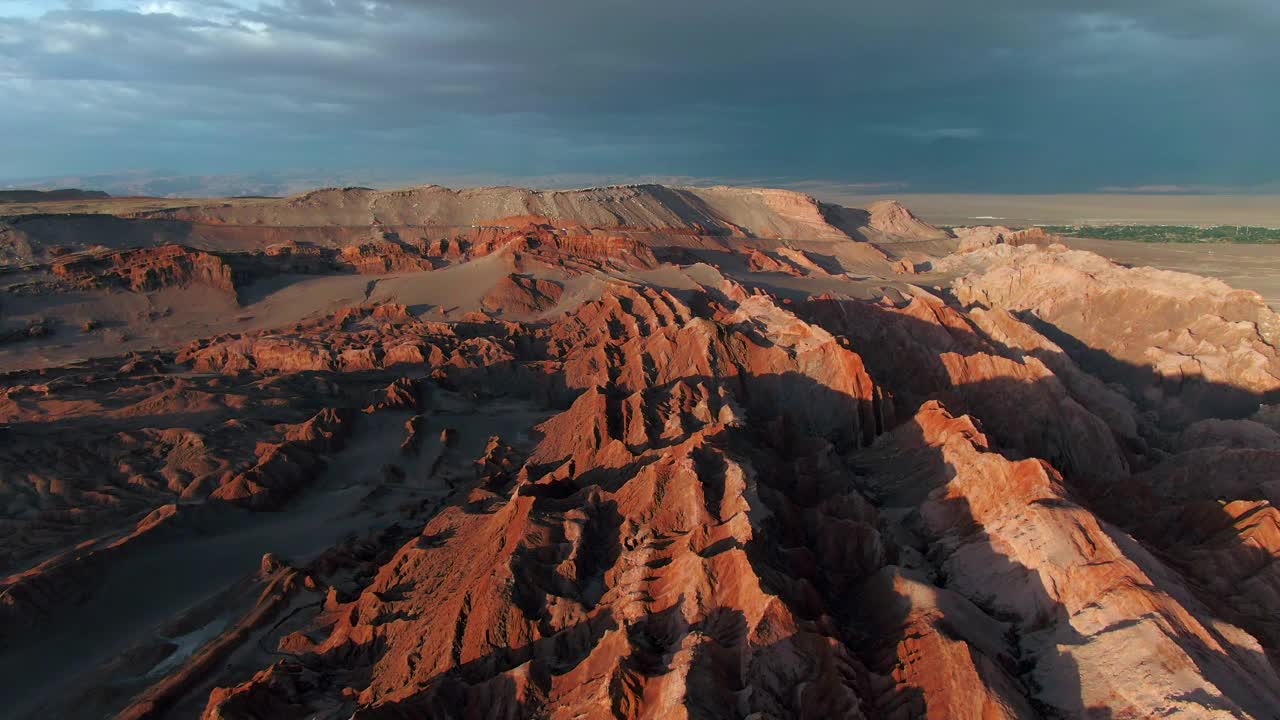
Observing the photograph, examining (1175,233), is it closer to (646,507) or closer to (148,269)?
(646,507)

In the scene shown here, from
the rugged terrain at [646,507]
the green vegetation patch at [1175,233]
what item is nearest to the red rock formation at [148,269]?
the rugged terrain at [646,507]

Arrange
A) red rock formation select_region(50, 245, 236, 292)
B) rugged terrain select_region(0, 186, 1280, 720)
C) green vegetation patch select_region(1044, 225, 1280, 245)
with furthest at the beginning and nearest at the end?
green vegetation patch select_region(1044, 225, 1280, 245)
red rock formation select_region(50, 245, 236, 292)
rugged terrain select_region(0, 186, 1280, 720)

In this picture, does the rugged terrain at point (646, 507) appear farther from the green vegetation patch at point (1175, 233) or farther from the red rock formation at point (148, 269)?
the green vegetation patch at point (1175, 233)

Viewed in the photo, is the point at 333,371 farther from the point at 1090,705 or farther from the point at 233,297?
the point at 1090,705

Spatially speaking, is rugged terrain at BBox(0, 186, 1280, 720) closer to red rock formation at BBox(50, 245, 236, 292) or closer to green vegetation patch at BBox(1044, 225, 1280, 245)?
red rock formation at BBox(50, 245, 236, 292)

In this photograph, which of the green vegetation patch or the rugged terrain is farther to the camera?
the green vegetation patch

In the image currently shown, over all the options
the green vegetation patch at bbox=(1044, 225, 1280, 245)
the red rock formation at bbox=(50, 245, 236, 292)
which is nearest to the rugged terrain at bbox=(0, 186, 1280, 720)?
the red rock formation at bbox=(50, 245, 236, 292)

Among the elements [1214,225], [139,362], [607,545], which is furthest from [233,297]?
[1214,225]
